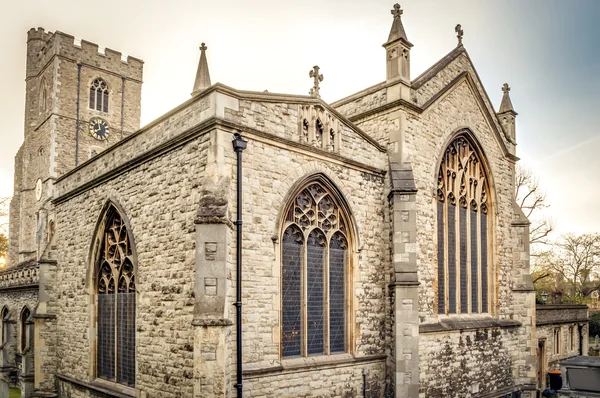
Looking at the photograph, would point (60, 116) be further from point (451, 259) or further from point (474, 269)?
point (474, 269)

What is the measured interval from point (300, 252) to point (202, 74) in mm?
4509

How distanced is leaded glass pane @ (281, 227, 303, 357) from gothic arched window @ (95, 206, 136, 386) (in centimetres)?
369

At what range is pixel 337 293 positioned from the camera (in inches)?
499

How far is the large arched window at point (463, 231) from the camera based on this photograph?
1560 cm

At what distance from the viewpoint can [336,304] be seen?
41.4 ft

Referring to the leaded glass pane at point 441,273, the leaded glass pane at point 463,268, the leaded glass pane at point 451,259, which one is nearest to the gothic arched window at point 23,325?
the leaded glass pane at point 441,273

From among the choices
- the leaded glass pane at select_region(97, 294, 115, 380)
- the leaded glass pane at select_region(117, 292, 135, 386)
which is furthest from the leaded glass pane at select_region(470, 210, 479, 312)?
the leaded glass pane at select_region(97, 294, 115, 380)

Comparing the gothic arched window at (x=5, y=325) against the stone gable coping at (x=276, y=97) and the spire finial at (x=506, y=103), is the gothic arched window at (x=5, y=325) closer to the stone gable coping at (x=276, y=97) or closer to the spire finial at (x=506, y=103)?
the stone gable coping at (x=276, y=97)

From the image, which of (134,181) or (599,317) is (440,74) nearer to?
(134,181)

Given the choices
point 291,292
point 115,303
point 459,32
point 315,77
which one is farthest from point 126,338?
point 459,32

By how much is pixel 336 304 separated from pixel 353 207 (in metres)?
2.39

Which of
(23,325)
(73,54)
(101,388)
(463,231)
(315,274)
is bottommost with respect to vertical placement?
(23,325)

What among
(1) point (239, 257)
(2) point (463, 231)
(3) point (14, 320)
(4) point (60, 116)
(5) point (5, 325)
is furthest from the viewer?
(4) point (60, 116)

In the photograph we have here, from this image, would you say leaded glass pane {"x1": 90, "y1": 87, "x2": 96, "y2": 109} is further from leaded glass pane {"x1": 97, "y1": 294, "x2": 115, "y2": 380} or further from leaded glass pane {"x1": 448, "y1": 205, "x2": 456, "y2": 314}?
leaded glass pane {"x1": 448, "y1": 205, "x2": 456, "y2": 314}
